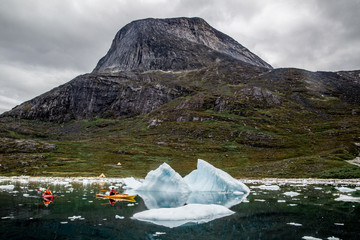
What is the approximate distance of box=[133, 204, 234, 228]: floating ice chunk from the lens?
17938 mm

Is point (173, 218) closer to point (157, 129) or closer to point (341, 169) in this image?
point (341, 169)

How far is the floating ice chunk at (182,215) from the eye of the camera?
17.9m

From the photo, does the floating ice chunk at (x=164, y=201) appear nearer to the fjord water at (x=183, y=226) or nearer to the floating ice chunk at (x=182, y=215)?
the fjord water at (x=183, y=226)

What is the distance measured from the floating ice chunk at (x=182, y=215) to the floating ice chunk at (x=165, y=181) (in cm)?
1627

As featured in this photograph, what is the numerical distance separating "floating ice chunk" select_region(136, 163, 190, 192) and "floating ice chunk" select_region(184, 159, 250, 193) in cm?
367

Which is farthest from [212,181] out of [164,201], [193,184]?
[164,201]

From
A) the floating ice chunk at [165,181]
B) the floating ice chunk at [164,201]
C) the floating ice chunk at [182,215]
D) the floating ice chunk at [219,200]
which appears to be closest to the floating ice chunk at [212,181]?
the floating ice chunk at [165,181]

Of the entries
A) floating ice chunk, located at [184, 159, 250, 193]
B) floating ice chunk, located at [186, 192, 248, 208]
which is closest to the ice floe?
floating ice chunk, located at [184, 159, 250, 193]

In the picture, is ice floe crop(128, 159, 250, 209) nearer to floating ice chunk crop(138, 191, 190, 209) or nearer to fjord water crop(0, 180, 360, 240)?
floating ice chunk crop(138, 191, 190, 209)

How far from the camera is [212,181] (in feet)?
128

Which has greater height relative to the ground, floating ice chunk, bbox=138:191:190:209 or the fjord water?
the fjord water

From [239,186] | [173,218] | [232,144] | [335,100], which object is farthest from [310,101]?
[173,218]

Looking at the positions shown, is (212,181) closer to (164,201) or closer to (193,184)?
(193,184)

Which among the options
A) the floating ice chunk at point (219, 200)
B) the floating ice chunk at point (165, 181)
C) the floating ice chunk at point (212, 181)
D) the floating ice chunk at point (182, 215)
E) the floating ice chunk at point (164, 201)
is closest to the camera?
the floating ice chunk at point (182, 215)
